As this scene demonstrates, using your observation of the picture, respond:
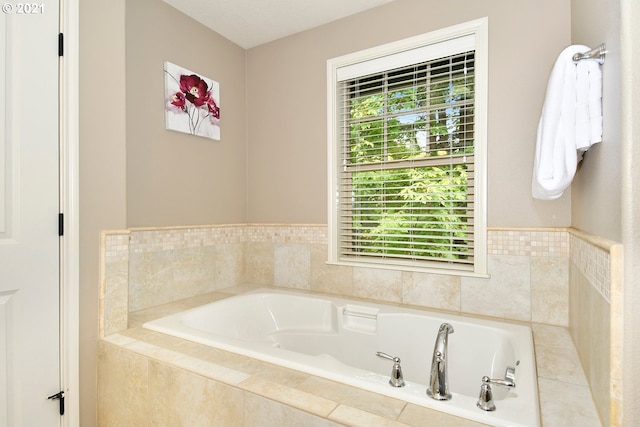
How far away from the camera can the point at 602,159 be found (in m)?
1.07

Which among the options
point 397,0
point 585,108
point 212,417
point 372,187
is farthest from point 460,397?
point 397,0

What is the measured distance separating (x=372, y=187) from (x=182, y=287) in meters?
1.48

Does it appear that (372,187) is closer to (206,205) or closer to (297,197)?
(297,197)

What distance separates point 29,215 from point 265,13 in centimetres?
187

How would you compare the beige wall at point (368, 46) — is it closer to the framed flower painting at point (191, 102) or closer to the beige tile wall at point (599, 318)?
the framed flower painting at point (191, 102)

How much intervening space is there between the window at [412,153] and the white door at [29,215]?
1.59 metres

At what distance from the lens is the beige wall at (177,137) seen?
6.67 feet

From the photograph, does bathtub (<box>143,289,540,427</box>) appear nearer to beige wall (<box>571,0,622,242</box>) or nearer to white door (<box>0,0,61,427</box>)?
white door (<box>0,0,61,427</box>)

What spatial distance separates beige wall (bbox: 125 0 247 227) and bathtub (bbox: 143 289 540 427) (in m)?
0.71

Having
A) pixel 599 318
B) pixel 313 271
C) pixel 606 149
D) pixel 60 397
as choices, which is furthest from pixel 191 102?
pixel 599 318

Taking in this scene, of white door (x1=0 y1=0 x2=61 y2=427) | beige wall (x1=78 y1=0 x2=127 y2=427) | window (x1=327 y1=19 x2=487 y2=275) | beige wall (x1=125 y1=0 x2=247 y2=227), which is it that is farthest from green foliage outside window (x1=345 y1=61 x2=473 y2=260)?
white door (x1=0 y1=0 x2=61 y2=427)

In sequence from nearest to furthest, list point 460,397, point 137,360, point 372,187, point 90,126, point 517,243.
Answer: point 460,397, point 137,360, point 90,126, point 517,243, point 372,187

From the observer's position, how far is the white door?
4.43ft

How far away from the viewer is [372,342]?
199 cm
